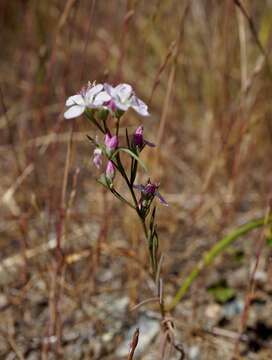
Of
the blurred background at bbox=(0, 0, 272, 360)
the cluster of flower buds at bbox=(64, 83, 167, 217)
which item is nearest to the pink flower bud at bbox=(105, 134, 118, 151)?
the cluster of flower buds at bbox=(64, 83, 167, 217)

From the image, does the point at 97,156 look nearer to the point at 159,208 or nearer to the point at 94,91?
the point at 94,91

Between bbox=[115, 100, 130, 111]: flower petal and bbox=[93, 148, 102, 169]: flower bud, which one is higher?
bbox=[115, 100, 130, 111]: flower petal

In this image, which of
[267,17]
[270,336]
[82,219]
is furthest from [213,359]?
[267,17]

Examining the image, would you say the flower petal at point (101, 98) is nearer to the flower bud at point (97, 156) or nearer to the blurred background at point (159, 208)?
the flower bud at point (97, 156)

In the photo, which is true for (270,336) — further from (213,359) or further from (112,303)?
(112,303)

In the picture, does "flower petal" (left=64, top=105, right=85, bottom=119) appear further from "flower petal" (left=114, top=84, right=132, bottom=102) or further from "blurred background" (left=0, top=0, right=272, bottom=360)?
"blurred background" (left=0, top=0, right=272, bottom=360)

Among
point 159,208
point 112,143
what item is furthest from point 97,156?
point 159,208
